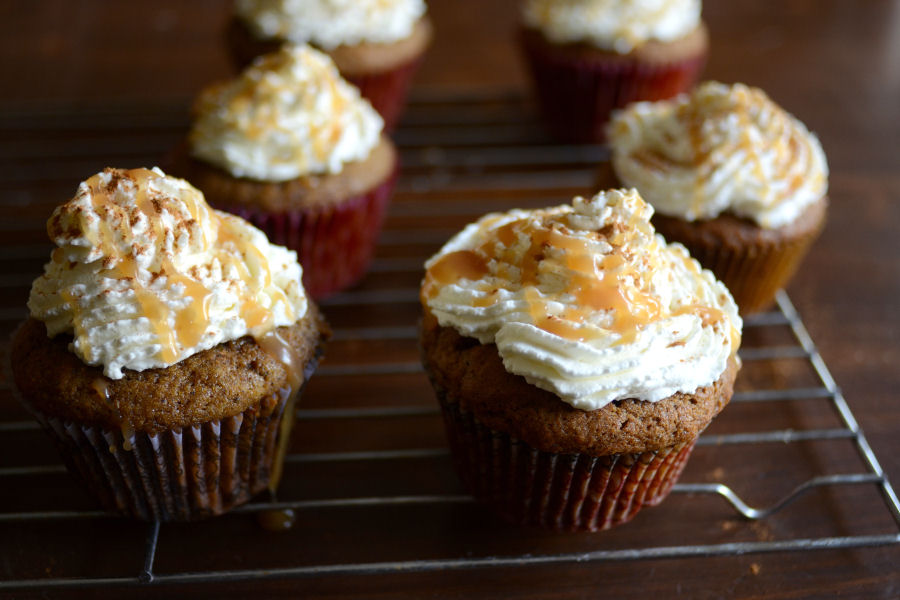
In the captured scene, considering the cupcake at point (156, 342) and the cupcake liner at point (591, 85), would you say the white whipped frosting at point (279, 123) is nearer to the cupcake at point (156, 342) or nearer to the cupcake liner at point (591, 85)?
the cupcake at point (156, 342)

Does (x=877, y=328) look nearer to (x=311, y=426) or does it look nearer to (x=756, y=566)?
(x=756, y=566)

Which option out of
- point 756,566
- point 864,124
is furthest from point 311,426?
point 864,124

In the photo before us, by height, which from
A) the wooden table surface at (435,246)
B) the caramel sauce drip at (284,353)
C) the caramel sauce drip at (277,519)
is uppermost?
the caramel sauce drip at (284,353)

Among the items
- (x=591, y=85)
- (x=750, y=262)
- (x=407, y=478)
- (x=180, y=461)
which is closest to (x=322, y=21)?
(x=591, y=85)

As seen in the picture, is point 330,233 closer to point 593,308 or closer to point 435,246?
point 435,246

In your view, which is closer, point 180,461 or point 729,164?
point 180,461

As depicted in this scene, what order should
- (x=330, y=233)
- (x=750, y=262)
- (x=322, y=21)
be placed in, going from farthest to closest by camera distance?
(x=322, y=21)
(x=330, y=233)
(x=750, y=262)

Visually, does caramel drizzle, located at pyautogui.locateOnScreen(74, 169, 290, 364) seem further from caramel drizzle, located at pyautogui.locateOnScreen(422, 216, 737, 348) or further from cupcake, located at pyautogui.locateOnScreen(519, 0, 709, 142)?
cupcake, located at pyautogui.locateOnScreen(519, 0, 709, 142)

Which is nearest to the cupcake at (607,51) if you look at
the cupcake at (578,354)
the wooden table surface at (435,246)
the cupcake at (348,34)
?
the wooden table surface at (435,246)
